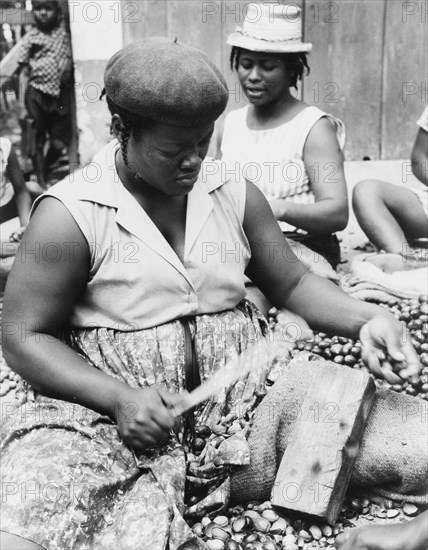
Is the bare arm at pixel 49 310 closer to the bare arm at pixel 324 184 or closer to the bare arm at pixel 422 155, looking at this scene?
the bare arm at pixel 324 184

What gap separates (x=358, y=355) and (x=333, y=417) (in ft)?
3.30

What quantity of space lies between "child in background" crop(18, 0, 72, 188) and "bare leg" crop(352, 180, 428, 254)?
299 cm

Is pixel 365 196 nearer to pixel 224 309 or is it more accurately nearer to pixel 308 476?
pixel 224 309

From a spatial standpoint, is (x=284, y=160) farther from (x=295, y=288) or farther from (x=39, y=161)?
(x=39, y=161)

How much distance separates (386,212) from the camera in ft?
14.3

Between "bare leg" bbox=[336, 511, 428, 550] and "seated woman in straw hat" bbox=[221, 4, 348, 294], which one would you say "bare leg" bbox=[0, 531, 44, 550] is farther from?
"seated woman in straw hat" bbox=[221, 4, 348, 294]

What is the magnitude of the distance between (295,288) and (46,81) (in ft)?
14.9

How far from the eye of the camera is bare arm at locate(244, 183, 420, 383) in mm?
2326

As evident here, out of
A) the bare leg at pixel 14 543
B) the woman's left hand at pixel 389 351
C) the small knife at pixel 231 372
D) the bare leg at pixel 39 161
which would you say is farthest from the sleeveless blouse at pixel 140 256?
the bare leg at pixel 39 161

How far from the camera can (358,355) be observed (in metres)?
3.22

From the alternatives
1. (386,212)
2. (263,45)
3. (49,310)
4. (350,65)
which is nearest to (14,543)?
(49,310)

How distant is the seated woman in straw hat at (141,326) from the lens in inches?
76.0

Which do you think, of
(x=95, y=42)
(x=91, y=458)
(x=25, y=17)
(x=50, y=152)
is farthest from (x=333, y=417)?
(x=25, y=17)

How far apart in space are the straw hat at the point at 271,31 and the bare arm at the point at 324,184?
15.4 inches
